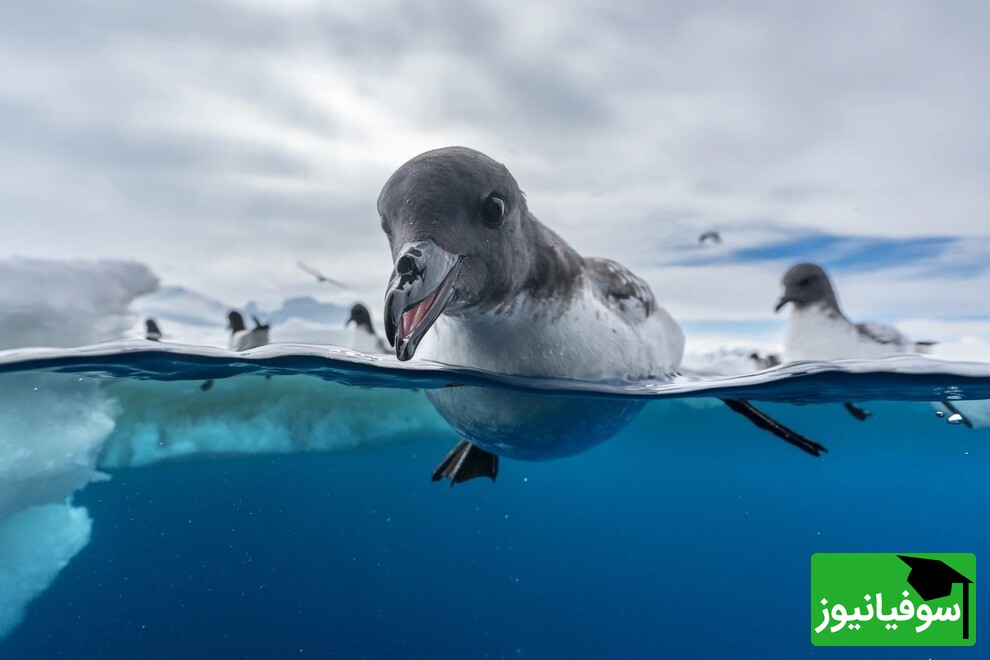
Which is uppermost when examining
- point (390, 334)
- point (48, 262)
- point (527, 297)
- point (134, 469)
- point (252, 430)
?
point (48, 262)

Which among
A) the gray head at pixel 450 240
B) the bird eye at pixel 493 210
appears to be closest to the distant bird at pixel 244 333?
the gray head at pixel 450 240

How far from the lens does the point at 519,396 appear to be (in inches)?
118

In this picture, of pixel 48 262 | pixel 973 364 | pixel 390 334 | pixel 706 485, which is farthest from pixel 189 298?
pixel 706 485

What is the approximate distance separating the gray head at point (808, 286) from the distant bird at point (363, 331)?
14.9ft

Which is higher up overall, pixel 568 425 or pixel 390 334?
pixel 390 334

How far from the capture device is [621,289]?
3.44 meters

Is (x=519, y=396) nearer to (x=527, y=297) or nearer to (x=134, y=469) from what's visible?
(x=527, y=297)

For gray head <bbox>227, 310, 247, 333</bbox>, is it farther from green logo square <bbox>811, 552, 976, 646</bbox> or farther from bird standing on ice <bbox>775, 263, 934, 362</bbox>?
green logo square <bbox>811, 552, 976, 646</bbox>

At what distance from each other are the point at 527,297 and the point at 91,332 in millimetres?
4388

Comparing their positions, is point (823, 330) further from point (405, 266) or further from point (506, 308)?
point (405, 266)

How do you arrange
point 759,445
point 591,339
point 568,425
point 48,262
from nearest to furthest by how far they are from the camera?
point 591,339, point 568,425, point 48,262, point 759,445

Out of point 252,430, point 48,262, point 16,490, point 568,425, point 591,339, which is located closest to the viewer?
point 591,339

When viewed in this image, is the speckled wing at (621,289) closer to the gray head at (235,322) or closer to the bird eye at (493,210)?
the bird eye at (493,210)

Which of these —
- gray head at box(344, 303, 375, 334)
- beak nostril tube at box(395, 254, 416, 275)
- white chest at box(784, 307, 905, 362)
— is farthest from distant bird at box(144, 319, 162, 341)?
white chest at box(784, 307, 905, 362)
